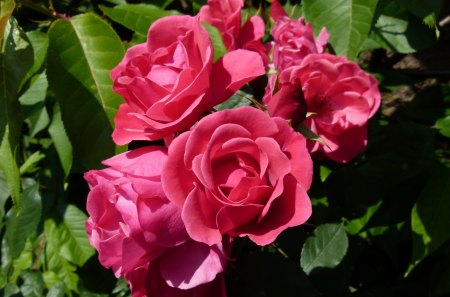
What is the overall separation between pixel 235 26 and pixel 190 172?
17.2 inches

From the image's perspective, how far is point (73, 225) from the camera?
1258mm

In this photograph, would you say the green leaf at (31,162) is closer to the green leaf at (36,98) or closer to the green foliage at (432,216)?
the green leaf at (36,98)

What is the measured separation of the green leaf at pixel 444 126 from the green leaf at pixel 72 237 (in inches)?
34.2

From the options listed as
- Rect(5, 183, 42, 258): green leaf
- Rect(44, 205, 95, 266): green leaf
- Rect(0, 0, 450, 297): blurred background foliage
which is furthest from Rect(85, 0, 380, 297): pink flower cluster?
Rect(44, 205, 95, 266): green leaf

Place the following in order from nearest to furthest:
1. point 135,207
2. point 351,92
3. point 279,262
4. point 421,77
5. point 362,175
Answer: point 135,207 → point 279,262 → point 351,92 → point 362,175 → point 421,77

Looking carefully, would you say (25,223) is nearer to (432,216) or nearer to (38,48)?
(38,48)

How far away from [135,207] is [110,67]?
302mm

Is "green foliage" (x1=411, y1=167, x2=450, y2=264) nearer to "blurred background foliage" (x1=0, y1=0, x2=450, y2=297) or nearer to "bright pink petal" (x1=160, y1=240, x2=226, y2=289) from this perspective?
"blurred background foliage" (x1=0, y1=0, x2=450, y2=297)

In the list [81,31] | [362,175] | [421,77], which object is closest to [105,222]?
[81,31]

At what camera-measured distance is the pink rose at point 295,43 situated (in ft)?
2.71

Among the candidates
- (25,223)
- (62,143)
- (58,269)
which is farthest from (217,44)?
(58,269)

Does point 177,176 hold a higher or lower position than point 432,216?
higher

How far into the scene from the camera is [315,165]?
0.96m

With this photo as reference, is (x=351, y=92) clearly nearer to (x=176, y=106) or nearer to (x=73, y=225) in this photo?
(x=176, y=106)
